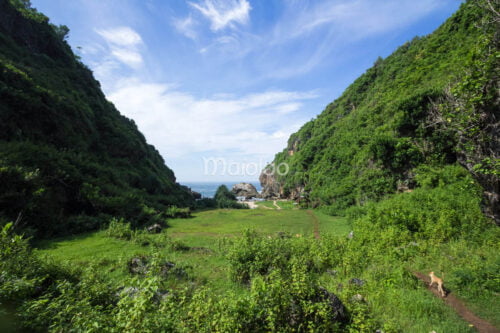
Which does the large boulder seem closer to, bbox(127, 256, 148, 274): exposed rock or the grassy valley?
the grassy valley

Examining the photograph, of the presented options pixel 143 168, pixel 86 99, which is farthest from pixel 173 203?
pixel 86 99

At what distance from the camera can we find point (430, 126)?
57.0ft

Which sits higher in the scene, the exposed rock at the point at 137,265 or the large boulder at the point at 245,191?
the large boulder at the point at 245,191

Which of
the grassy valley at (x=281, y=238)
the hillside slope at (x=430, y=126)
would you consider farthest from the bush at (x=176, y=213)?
the hillside slope at (x=430, y=126)

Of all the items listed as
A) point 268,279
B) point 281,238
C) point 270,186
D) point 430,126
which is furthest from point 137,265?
point 270,186

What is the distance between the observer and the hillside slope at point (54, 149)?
15180 mm

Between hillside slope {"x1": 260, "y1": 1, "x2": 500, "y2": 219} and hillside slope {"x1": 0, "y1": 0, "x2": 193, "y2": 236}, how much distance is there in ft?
63.2

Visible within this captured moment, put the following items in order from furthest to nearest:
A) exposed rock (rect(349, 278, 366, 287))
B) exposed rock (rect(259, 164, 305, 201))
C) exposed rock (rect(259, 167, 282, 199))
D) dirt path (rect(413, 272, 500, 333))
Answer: exposed rock (rect(259, 167, 282, 199))
exposed rock (rect(259, 164, 305, 201))
exposed rock (rect(349, 278, 366, 287))
dirt path (rect(413, 272, 500, 333))

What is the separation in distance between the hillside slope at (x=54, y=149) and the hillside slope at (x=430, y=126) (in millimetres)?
19251

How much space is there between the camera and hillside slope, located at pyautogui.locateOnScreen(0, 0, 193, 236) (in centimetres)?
1518

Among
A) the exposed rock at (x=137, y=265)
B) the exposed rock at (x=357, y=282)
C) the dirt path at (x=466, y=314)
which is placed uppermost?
the exposed rock at (x=137, y=265)

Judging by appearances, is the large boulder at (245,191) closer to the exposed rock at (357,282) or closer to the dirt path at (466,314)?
the exposed rock at (357,282)

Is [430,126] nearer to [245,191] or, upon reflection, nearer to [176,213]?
[176,213]

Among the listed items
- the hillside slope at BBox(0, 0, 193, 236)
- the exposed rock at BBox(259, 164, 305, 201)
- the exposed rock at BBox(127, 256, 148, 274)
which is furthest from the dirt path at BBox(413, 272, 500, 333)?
the exposed rock at BBox(259, 164, 305, 201)
